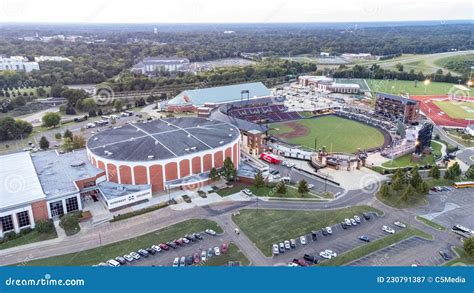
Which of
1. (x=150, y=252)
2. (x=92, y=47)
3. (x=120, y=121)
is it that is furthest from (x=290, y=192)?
(x=92, y=47)

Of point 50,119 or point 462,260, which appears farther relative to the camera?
point 50,119

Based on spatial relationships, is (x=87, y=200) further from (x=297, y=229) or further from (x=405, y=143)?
(x=405, y=143)

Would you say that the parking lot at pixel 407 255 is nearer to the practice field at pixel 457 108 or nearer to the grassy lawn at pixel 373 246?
the grassy lawn at pixel 373 246

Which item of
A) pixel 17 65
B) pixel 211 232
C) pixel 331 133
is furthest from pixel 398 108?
pixel 17 65

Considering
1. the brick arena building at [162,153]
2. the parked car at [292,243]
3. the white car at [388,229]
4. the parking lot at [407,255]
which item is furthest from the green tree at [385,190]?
the brick arena building at [162,153]

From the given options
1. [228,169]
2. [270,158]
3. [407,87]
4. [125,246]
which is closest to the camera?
[125,246]

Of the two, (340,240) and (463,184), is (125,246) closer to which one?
(340,240)
